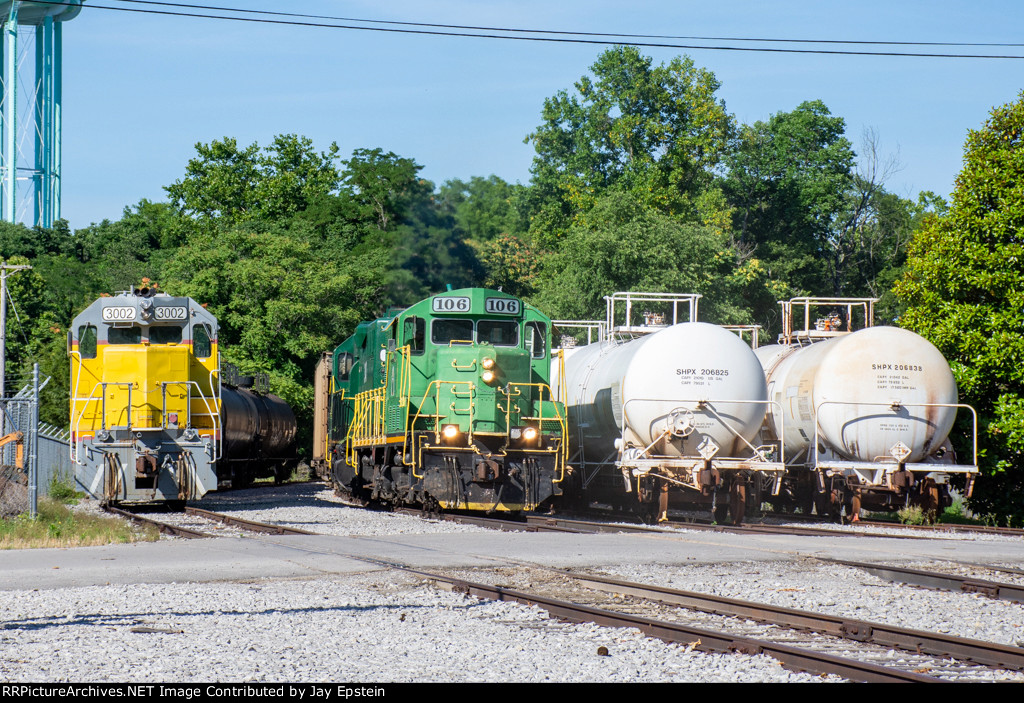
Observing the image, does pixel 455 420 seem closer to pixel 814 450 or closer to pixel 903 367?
pixel 814 450

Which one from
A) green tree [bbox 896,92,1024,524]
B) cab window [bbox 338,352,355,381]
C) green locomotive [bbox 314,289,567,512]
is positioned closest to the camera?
green locomotive [bbox 314,289,567,512]

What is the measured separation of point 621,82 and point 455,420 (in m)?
41.4

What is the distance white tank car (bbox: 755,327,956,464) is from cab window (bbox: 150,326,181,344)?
1221 cm

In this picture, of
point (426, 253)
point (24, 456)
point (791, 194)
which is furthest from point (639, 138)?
point (24, 456)

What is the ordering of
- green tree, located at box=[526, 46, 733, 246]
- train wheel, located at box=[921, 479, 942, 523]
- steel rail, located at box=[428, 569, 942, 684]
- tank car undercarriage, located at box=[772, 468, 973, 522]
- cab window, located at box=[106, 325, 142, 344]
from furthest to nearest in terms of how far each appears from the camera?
green tree, located at box=[526, 46, 733, 246] → cab window, located at box=[106, 325, 142, 344] → train wheel, located at box=[921, 479, 942, 523] → tank car undercarriage, located at box=[772, 468, 973, 522] → steel rail, located at box=[428, 569, 942, 684]

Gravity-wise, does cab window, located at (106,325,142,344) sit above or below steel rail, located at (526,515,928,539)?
above

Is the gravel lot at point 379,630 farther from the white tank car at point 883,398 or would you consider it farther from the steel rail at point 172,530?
the white tank car at point 883,398

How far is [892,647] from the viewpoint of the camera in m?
7.96

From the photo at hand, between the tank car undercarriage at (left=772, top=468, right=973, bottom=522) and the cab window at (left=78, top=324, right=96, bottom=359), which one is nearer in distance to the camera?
the tank car undercarriage at (left=772, top=468, right=973, bottom=522)

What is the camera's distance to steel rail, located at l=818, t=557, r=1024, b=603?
34.7 feet

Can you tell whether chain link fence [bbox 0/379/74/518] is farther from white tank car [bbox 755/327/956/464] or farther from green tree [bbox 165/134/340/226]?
green tree [bbox 165/134/340/226]

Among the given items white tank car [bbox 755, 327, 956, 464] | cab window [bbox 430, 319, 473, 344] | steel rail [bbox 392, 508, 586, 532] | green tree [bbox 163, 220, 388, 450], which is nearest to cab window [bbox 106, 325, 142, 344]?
cab window [bbox 430, 319, 473, 344]

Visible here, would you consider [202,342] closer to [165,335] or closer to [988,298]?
[165,335]

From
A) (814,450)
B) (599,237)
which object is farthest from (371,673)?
(599,237)
